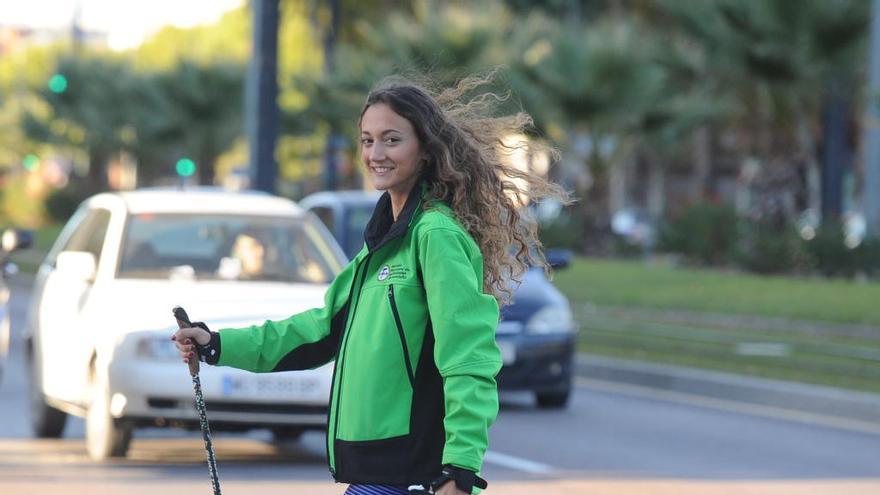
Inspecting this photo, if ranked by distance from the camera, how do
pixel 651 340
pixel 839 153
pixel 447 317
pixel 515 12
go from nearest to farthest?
pixel 447 317 → pixel 651 340 → pixel 839 153 → pixel 515 12

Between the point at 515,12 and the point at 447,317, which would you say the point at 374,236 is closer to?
the point at 447,317

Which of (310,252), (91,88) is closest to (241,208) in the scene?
(310,252)

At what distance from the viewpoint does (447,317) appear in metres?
3.95

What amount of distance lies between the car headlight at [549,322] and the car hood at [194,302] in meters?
3.83

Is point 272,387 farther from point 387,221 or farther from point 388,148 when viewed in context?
point 388,148

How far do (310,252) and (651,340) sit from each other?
9141mm

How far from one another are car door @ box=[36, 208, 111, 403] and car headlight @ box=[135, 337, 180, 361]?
0.53m

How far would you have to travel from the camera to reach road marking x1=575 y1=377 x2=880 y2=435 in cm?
1354

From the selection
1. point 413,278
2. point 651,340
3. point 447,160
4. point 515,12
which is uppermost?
point 515,12

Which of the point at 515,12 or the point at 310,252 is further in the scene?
the point at 515,12

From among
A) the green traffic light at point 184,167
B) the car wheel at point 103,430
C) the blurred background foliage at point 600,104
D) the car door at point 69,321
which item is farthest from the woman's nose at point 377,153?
the green traffic light at point 184,167

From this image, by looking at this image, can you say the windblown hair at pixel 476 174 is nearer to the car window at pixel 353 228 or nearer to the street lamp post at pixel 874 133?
the car window at pixel 353 228

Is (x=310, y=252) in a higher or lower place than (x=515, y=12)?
lower

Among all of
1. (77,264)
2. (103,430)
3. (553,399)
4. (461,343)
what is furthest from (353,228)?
(461,343)
